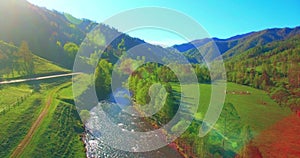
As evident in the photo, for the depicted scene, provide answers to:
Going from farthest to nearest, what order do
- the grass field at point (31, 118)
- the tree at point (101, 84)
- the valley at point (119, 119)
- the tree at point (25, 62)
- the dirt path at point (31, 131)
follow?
1. the tree at point (25, 62)
2. the tree at point (101, 84)
3. the valley at point (119, 119)
4. the grass field at point (31, 118)
5. the dirt path at point (31, 131)

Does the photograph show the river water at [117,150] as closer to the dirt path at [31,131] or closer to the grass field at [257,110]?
the dirt path at [31,131]

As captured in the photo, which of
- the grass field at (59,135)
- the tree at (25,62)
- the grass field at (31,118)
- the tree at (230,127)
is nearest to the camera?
the grass field at (59,135)

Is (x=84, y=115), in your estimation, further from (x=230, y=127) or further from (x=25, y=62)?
(x=25, y=62)

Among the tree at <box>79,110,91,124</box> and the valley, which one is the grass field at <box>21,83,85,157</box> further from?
the tree at <box>79,110,91,124</box>

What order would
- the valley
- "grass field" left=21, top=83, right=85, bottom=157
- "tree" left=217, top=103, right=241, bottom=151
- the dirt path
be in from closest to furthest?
the dirt path < "grass field" left=21, top=83, right=85, bottom=157 < the valley < "tree" left=217, top=103, right=241, bottom=151

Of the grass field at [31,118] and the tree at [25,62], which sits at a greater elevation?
the tree at [25,62]

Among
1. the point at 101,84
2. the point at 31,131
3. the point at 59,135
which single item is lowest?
the point at 59,135

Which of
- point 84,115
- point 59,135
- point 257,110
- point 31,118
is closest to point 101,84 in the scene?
point 84,115

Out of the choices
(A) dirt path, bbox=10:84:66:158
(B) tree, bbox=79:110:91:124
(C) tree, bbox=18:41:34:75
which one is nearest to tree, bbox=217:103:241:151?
(B) tree, bbox=79:110:91:124

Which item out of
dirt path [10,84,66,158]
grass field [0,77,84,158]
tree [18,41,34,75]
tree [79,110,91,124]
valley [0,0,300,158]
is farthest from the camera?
tree [18,41,34,75]

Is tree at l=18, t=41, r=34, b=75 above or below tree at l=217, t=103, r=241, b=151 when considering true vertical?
above

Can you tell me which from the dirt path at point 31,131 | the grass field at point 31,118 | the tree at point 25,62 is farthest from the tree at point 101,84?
the tree at point 25,62

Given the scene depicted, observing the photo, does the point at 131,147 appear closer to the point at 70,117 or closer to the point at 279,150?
the point at 70,117

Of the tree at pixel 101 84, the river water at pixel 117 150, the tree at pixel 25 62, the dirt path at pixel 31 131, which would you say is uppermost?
the tree at pixel 25 62
